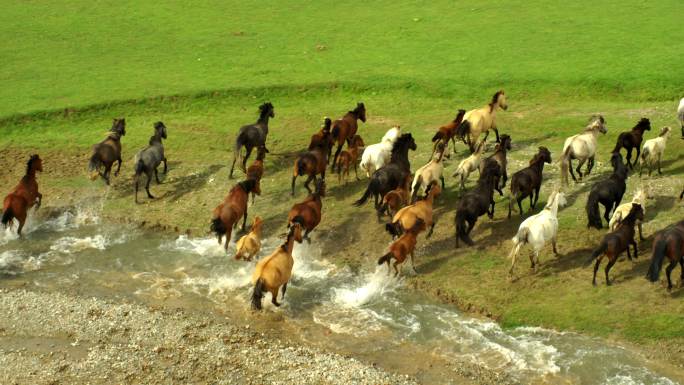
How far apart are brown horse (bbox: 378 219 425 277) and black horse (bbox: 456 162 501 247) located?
967 mm

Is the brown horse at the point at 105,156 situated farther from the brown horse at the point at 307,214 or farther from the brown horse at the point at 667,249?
the brown horse at the point at 667,249

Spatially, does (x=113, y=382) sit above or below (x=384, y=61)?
below

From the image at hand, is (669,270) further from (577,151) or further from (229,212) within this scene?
(229,212)

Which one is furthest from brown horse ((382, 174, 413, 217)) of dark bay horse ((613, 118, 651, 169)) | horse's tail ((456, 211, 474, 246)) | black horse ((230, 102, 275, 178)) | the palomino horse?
dark bay horse ((613, 118, 651, 169))

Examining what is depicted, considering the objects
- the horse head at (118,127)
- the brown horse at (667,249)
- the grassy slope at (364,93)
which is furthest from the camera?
the horse head at (118,127)

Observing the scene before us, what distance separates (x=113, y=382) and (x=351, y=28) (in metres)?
20.3

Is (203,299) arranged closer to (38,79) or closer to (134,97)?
(134,97)

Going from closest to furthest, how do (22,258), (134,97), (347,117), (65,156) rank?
(22,258), (347,117), (65,156), (134,97)

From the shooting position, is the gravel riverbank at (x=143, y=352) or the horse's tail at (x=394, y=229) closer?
the gravel riverbank at (x=143, y=352)

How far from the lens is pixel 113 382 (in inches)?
480

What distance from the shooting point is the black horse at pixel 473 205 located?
15.5 metres

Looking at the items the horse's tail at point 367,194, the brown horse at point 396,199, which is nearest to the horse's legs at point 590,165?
the brown horse at point 396,199

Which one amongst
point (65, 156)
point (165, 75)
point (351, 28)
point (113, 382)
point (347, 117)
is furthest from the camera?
point (351, 28)

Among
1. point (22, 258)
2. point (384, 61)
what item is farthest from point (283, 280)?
point (384, 61)
